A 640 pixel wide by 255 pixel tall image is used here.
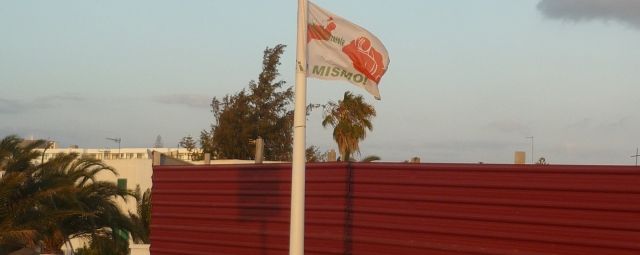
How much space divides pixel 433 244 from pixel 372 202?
1050mm

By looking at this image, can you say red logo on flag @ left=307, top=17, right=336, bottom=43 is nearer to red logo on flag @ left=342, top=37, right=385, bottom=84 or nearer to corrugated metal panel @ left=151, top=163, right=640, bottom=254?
red logo on flag @ left=342, top=37, right=385, bottom=84

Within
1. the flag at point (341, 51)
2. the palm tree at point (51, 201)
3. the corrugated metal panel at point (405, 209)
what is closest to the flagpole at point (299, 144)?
the flag at point (341, 51)

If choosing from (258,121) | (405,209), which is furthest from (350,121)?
(405,209)

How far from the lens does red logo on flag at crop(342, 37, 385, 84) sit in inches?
395

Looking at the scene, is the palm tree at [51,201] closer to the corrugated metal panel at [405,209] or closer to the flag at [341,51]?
the corrugated metal panel at [405,209]

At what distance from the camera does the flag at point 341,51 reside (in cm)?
995

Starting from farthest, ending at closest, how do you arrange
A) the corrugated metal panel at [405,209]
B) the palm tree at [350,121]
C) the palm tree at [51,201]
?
the palm tree at [350,121] → the palm tree at [51,201] → the corrugated metal panel at [405,209]

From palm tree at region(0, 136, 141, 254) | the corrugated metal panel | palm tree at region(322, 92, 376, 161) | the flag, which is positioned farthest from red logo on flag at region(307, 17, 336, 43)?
palm tree at region(322, 92, 376, 161)

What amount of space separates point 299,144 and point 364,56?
45.9 inches

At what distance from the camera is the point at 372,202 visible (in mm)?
12117

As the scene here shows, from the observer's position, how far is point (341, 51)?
10039 millimetres

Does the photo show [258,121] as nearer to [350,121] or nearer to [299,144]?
[350,121]

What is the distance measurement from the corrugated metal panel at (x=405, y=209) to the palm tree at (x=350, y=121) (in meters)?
23.5

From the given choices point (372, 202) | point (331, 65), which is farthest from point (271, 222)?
point (331, 65)
